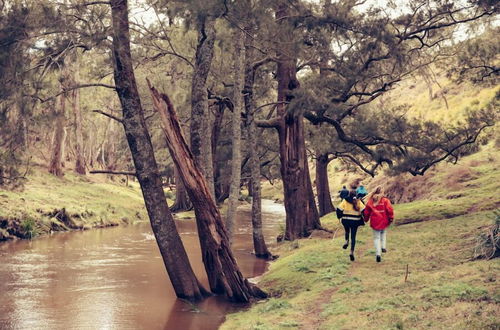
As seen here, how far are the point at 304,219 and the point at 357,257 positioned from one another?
298 inches

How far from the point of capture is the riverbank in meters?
25.0

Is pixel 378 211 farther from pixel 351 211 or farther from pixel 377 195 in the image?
pixel 351 211

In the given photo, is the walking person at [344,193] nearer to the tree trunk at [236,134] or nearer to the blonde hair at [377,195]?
the blonde hair at [377,195]

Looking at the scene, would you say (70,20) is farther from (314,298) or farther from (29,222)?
(29,222)

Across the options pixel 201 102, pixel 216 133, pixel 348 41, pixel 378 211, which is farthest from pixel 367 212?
pixel 216 133

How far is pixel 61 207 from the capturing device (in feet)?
96.9

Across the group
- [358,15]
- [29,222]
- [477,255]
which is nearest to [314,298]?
[477,255]

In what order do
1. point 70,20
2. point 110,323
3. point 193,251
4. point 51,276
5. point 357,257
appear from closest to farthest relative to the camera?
point 110,323
point 70,20
point 357,257
point 51,276
point 193,251

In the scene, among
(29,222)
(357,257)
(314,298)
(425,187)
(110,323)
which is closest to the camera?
(110,323)

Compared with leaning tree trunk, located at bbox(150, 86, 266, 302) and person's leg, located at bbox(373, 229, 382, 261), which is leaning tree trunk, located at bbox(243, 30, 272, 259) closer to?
leaning tree trunk, located at bbox(150, 86, 266, 302)

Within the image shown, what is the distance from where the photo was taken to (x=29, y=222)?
25.4 metres

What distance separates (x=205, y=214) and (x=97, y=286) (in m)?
4.17

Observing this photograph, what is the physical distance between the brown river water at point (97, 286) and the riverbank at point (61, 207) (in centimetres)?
127

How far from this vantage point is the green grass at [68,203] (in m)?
26.0
